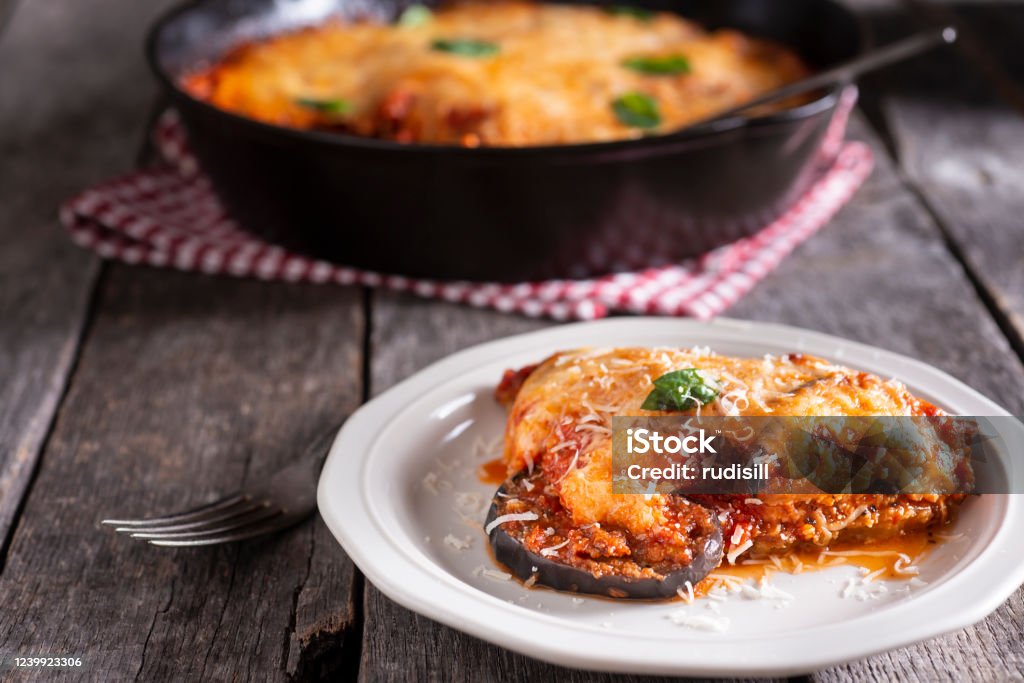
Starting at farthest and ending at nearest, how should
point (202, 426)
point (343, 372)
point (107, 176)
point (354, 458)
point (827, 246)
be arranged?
point (107, 176), point (827, 246), point (343, 372), point (202, 426), point (354, 458)

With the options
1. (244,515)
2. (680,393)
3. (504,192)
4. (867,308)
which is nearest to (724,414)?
(680,393)

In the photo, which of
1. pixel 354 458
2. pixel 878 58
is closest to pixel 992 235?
pixel 878 58

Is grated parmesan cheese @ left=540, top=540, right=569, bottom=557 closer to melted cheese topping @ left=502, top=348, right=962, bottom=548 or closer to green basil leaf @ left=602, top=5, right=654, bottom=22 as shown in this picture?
melted cheese topping @ left=502, top=348, right=962, bottom=548

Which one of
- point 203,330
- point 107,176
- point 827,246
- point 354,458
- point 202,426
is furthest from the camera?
point 107,176

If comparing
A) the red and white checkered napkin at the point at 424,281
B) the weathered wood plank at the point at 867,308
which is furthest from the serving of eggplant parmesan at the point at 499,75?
the weathered wood plank at the point at 867,308

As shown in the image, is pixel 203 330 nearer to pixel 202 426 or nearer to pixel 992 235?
pixel 202 426

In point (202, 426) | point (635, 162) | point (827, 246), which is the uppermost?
point (635, 162)
